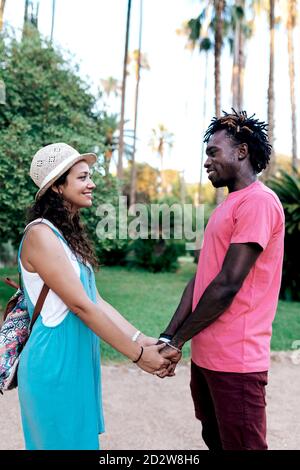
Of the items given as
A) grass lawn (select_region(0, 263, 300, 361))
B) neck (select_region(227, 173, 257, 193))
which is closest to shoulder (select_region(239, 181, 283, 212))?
neck (select_region(227, 173, 257, 193))

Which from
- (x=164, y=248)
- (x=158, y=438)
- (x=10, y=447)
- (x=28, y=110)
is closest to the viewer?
(x=10, y=447)

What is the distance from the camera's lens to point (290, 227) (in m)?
10.0

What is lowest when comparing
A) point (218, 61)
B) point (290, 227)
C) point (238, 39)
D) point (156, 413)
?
point (156, 413)

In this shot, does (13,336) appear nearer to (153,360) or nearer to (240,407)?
(153,360)

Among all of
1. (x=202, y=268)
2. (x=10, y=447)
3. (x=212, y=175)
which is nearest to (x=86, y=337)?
(x=202, y=268)

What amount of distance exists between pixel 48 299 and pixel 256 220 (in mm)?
930

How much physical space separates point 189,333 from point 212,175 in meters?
0.75

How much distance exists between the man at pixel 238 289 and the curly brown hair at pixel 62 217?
570 millimetres

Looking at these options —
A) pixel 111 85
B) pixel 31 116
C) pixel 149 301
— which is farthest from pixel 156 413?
pixel 111 85

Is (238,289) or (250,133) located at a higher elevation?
(250,133)

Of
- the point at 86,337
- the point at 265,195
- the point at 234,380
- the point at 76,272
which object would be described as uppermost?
the point at 265,195

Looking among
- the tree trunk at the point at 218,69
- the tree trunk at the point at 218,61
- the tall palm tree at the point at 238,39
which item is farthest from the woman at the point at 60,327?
the tall palm tree at the point at 238,39

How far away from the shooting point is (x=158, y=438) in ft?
12.6
